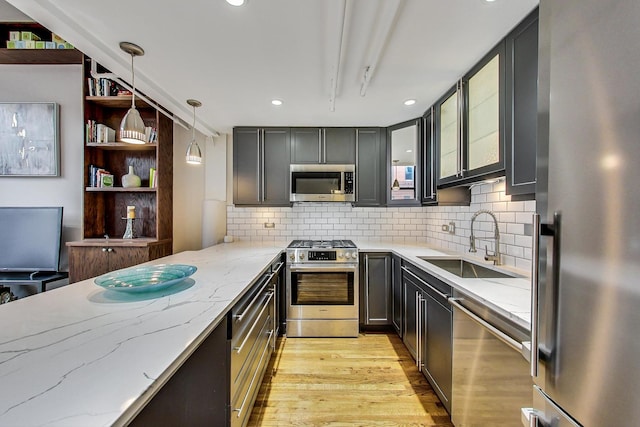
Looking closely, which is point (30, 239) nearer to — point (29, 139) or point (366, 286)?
point (29, 139)

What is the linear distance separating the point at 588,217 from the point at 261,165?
2995mm

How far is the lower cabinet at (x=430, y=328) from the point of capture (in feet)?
5.34

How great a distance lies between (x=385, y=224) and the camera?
3.46 m

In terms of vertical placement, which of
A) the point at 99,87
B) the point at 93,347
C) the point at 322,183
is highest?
the point at 99,87

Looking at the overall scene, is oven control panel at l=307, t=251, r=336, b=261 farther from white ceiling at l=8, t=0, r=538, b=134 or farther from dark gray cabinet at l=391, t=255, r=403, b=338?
white ceiling at l=8, t=0, r=538, b=134

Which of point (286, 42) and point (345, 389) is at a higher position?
→ point (286, 42)

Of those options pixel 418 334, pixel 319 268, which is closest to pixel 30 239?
pixel 319 268

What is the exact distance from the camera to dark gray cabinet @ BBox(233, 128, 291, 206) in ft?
10.5

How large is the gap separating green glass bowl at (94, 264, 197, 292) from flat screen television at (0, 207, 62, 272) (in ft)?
6.94

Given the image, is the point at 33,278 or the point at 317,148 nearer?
the point at 33,278

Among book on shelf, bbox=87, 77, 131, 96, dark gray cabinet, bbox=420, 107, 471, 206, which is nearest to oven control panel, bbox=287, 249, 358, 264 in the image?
dark gray cabinet, bbox=420, 107, 471, 206

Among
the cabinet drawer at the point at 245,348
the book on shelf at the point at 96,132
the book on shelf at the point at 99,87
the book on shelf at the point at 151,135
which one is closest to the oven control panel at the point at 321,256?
the cabinet drawer at the point at 245,348

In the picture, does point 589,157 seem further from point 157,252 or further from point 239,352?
point 157,252

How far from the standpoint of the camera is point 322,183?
3.13 meters
